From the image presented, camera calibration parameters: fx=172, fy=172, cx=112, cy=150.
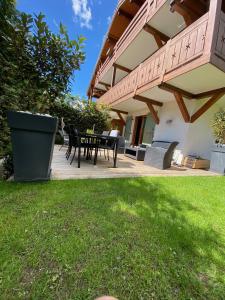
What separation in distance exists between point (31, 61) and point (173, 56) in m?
3.78

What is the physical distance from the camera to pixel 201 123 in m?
6.27

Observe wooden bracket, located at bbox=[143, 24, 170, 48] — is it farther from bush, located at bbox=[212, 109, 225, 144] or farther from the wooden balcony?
bush, located at bbox=[212, 109, 225, 144]

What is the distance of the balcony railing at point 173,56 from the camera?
383cm

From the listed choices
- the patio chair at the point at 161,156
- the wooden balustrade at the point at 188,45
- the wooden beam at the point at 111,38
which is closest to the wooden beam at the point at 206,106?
the wooden balustrade at the point at 188,45

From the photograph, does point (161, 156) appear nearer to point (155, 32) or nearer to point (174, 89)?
point (174, 89)

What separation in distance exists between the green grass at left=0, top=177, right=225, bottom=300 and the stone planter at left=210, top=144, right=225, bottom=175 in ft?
11.1

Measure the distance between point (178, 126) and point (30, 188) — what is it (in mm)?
5708

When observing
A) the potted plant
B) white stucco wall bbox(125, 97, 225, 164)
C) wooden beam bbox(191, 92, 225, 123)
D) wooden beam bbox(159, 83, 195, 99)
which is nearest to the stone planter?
the potted plant

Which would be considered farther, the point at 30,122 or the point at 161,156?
the point at 161,156

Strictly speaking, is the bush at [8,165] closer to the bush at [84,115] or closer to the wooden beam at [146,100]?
the wooden beam at [146,100]

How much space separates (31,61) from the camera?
2.53 metres

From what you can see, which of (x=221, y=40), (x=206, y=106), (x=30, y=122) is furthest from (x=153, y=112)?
(x=30, y=122)

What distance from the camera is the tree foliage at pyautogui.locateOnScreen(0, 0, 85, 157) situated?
2225 millimetres

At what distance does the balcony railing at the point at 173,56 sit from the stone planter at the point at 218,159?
8.75 feet
